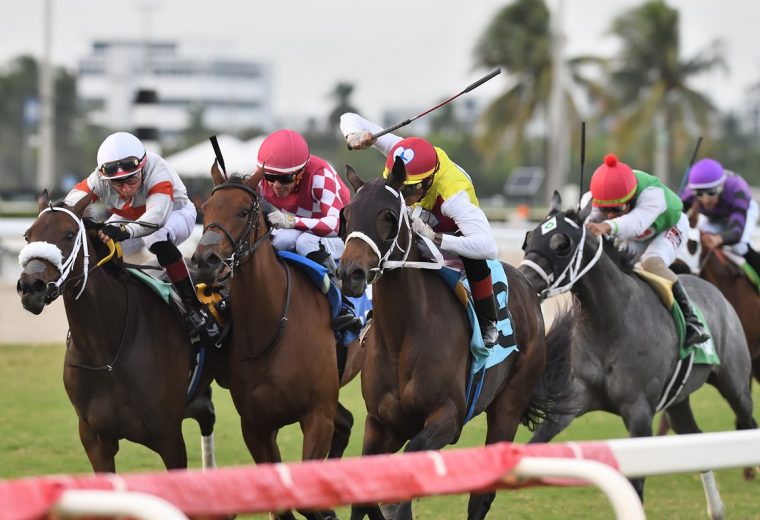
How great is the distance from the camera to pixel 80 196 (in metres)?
6.02

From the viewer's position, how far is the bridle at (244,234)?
5.45 m

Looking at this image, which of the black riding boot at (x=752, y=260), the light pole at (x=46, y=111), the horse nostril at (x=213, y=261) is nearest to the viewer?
the horse nostril at (x=213, y=261)

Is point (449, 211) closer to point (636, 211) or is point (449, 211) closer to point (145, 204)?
point (145, 204)

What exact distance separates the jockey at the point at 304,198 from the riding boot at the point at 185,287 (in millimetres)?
519

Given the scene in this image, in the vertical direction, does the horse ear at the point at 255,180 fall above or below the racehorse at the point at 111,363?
above

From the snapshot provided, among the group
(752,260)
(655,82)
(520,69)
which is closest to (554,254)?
(752,260)

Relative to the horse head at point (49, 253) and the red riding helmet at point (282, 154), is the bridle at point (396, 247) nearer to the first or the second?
the red riding helmet at point (282, 154)

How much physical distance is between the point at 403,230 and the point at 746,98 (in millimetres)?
64457

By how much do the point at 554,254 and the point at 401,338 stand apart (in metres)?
1.52

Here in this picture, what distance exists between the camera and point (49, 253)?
515 cm

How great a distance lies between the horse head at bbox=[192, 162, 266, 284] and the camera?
5277 mm

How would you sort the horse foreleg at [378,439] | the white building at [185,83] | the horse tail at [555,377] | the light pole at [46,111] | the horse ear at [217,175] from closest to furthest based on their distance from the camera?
the horse foreleg at [378,439]
the horse ear at [217,175]
the horse tail at [555,377]
the light pole at [46,111]
the white building at [185,83]

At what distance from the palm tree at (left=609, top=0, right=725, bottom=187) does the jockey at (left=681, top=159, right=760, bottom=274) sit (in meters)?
34.7

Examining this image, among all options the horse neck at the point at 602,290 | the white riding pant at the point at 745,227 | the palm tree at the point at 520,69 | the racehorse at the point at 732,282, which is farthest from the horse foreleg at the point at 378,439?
the palm tree at the point at 520,69
